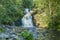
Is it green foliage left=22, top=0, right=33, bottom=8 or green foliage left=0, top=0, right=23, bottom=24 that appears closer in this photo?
green foliage left=0, top=0, right=23, bottom=24

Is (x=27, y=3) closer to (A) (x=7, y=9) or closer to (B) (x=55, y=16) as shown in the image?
(B) (x=55, y=16)

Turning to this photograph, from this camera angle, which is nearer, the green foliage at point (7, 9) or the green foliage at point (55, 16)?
the green foliage at point (7, 9)

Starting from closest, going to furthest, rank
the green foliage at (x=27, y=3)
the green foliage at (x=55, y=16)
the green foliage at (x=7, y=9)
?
the green foliage at (x=7, y=9) → the green foliage at (x=55, y=16) → the green foliage at (x=27, y=3)

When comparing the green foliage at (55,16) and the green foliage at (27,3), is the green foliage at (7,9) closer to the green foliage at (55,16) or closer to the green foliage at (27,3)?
the green foliage at (55,16)

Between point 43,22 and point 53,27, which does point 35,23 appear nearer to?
point 43,22

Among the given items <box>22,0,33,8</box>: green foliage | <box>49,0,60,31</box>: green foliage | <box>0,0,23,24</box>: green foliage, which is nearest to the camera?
<box>0,0,23,24</box>: green foliage

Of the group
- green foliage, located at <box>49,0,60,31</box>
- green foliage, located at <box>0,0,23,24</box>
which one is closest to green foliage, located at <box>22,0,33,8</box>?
green foliage, located at <box>0,0,23,24</box>

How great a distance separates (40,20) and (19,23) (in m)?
3.45

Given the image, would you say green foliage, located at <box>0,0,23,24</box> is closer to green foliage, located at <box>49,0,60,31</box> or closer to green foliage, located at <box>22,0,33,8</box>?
green foliage, located at <box>49,0,60,31</box>

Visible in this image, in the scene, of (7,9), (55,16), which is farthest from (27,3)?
(7,9)

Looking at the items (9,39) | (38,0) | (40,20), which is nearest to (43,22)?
(40,20)

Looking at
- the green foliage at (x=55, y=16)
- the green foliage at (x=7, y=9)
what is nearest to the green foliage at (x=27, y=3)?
the green foliage at (x=7, y=9)

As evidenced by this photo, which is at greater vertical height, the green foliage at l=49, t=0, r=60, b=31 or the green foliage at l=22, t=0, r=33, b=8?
the green foliage at l=22, t=0, r=33, b=8

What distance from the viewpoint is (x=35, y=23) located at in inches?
1375
